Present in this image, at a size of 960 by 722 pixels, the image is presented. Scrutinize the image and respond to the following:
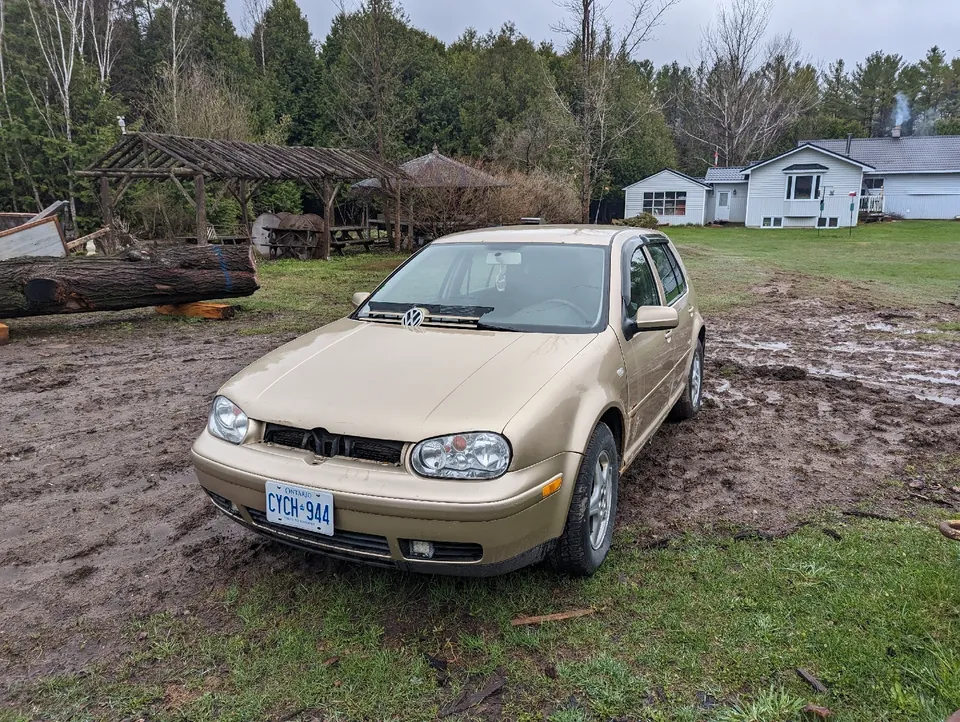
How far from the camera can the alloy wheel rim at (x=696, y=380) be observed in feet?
17.3

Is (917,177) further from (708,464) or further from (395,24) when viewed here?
(708,464)

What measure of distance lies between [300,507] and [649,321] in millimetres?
1988

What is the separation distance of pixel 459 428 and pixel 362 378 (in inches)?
25.0

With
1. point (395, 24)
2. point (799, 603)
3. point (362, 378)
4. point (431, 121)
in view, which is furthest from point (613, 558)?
point (431, 121)

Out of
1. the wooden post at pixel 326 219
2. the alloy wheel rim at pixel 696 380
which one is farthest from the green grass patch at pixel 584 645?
the wooden post at pixel 326 219

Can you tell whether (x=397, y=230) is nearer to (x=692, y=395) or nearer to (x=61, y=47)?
(x=61, y=47)

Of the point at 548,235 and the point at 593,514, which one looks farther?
the point at 548,235

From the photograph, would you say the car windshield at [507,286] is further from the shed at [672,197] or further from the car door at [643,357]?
the shed at [672,197]

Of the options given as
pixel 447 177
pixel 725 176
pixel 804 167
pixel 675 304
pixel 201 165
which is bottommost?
pixel 675 304

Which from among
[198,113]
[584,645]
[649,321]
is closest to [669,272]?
[649,321]

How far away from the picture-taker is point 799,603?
2.83m

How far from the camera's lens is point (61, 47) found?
2428 centimetres

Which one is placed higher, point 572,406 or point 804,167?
point 804,167

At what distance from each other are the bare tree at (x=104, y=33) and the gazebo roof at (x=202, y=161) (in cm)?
1655
